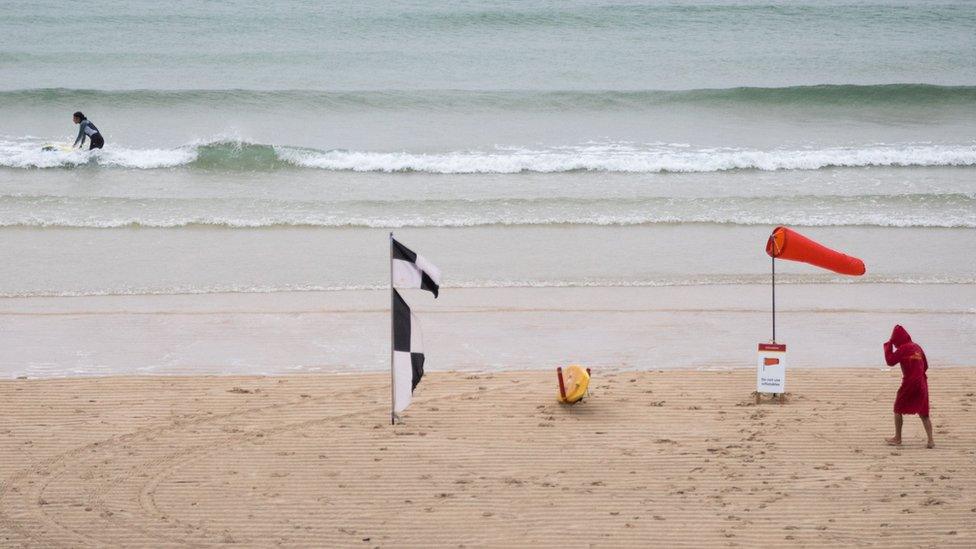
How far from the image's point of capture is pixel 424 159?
22.2 meters

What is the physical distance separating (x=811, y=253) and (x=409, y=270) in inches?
153

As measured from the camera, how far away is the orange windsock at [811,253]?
10102mm

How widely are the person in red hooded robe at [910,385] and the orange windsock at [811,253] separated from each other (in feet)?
3.06

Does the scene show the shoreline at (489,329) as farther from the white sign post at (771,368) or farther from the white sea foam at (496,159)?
the white sea foam at (496,159)

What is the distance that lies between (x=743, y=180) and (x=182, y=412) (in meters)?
13.5

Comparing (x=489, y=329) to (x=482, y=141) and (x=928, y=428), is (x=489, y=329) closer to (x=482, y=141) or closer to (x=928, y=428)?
(x=928, y=428)

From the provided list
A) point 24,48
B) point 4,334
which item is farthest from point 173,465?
point 24,48

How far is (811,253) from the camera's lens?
10289 millimetres

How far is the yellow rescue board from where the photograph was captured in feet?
33.1

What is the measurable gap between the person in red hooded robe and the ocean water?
5276 millimetres

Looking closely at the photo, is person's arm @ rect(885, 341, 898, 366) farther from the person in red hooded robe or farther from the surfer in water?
the surfer in water

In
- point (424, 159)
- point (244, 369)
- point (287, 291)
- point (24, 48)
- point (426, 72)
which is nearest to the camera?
point (244, 369)

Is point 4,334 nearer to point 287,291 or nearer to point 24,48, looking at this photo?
point 287,291

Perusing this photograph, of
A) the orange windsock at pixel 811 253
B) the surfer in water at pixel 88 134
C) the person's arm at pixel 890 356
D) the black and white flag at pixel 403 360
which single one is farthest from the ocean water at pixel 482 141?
the person's arm at pixel 890 356
